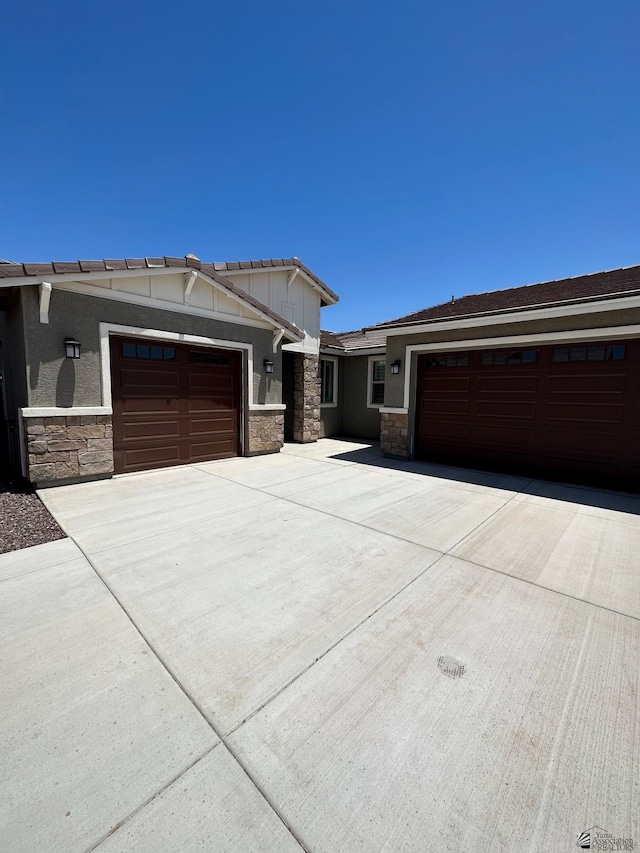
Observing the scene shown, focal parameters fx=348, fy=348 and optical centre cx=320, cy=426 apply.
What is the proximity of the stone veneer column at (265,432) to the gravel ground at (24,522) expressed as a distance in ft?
14.1

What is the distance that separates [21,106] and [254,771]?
1061 cm

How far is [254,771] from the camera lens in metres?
1.51

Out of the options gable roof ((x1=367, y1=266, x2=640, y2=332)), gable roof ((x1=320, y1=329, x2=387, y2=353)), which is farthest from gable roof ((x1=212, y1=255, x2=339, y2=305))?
gable roof ((x1=367, y1=266, x2=640, y2=332))

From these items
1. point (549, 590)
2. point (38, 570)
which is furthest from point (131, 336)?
point (549, 590)

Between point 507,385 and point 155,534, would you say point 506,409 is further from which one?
point 155,534

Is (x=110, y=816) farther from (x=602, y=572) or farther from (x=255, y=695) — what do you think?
(x=602, y=572)

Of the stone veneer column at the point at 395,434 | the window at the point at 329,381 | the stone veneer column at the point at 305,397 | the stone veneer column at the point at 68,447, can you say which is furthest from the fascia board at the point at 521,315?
the stone veneer column at the point at 68,447

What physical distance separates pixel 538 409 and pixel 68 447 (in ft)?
28.0

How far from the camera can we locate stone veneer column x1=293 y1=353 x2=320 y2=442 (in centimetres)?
1066

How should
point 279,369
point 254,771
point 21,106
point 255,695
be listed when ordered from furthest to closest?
point 279,369 → point 21,106 → point 255,695 → point 254,771

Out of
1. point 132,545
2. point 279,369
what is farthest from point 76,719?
point 279,369

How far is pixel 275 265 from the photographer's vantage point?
9867mm

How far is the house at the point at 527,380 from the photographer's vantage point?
5.91 m

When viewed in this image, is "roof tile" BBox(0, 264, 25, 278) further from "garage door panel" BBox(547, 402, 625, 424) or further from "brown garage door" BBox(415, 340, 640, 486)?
"garage door panel" BBox(547, 402, 625, 424)
